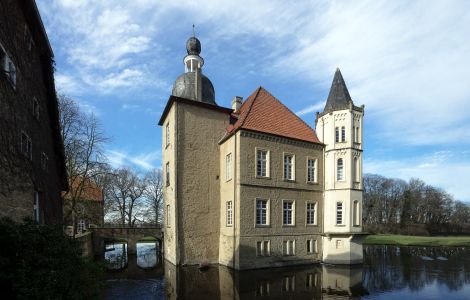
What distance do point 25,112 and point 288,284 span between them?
1251 cm

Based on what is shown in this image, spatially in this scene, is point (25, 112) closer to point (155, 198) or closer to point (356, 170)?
point (356, 170)

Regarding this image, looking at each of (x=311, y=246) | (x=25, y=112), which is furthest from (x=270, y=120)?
(x=25, y=112)

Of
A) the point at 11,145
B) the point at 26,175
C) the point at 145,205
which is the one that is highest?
the point at 11,145

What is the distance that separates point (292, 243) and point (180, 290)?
889 cm

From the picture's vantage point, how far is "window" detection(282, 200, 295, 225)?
20781 millimetres

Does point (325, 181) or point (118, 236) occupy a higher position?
point (325, 181)

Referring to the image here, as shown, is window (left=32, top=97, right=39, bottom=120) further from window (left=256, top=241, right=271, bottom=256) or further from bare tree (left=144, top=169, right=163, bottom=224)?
bare tree (left=144, top=169, right=163, bottom=224)

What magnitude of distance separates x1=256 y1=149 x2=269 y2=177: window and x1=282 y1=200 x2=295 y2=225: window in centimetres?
231

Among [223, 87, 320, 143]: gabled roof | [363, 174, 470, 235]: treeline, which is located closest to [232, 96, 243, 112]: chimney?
[223, 87, 320, 143]: gabled roof

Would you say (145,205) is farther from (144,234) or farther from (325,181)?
(325,181)

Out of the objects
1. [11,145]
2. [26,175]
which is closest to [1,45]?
[11,145]

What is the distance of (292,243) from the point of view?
20672mm

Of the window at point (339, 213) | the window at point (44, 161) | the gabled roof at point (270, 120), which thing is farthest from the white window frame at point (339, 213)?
the window at point (44, 161)

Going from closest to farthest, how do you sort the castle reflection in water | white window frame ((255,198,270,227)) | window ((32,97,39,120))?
window ((32,97,39,120)) < the castle reflection in water < white window frame ((255,198,270,227))
